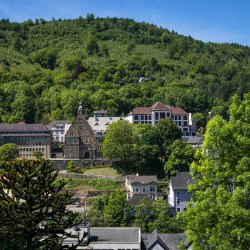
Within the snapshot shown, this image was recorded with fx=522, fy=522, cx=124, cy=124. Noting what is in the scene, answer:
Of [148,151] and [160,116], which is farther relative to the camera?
[160,116]

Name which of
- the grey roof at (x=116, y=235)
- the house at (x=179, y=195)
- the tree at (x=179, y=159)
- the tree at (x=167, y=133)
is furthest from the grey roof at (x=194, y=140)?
the grey roof at (x=116, y=235)

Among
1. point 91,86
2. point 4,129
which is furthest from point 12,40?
point 4,129

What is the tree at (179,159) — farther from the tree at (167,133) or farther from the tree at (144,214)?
the tree at (144,214)

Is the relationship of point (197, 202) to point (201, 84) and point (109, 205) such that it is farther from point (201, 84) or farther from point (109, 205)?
point (201, 84)

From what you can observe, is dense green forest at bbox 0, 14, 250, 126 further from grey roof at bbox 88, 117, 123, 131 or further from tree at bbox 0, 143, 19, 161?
tree at bbox 0, 143, 19, 161

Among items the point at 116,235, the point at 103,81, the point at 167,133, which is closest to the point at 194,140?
the point at 167,133

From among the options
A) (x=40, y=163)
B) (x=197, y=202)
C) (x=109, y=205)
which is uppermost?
(x=40, y=163)

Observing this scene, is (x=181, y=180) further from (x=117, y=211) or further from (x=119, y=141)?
(x=119, y=141)
